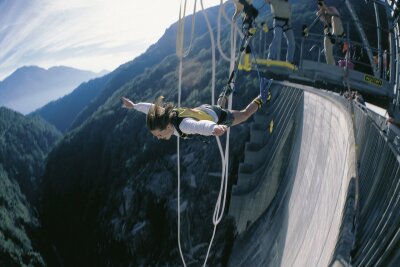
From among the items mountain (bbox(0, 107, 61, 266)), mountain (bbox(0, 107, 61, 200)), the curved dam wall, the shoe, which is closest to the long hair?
the shoe

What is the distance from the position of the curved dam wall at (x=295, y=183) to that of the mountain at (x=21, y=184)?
220 ft

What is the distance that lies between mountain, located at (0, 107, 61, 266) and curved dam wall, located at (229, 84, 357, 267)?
6691 cm

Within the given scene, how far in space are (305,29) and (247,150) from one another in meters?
9.88

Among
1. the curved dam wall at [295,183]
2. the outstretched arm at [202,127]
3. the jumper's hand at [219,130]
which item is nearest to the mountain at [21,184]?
the curved dam wall at [295,183]

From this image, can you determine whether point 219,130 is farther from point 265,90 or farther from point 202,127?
point 265,90

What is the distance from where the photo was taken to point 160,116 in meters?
5.54

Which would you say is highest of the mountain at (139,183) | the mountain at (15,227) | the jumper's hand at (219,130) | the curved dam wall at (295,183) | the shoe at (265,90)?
the shoe at (265,90)

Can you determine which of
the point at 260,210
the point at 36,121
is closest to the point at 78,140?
the point at 36,121

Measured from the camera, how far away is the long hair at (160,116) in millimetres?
5504

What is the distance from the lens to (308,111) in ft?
44.0

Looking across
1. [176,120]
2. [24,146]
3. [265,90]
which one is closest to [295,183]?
[265,90]

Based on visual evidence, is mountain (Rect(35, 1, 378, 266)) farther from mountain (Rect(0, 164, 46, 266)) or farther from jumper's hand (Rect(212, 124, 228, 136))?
jumper's hand (Rect(212, 124, 228, 136))

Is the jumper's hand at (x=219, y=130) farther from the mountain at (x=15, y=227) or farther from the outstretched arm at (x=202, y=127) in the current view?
the mountain at (x=15, y=227)

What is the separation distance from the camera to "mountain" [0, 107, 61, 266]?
7550 centimetres
